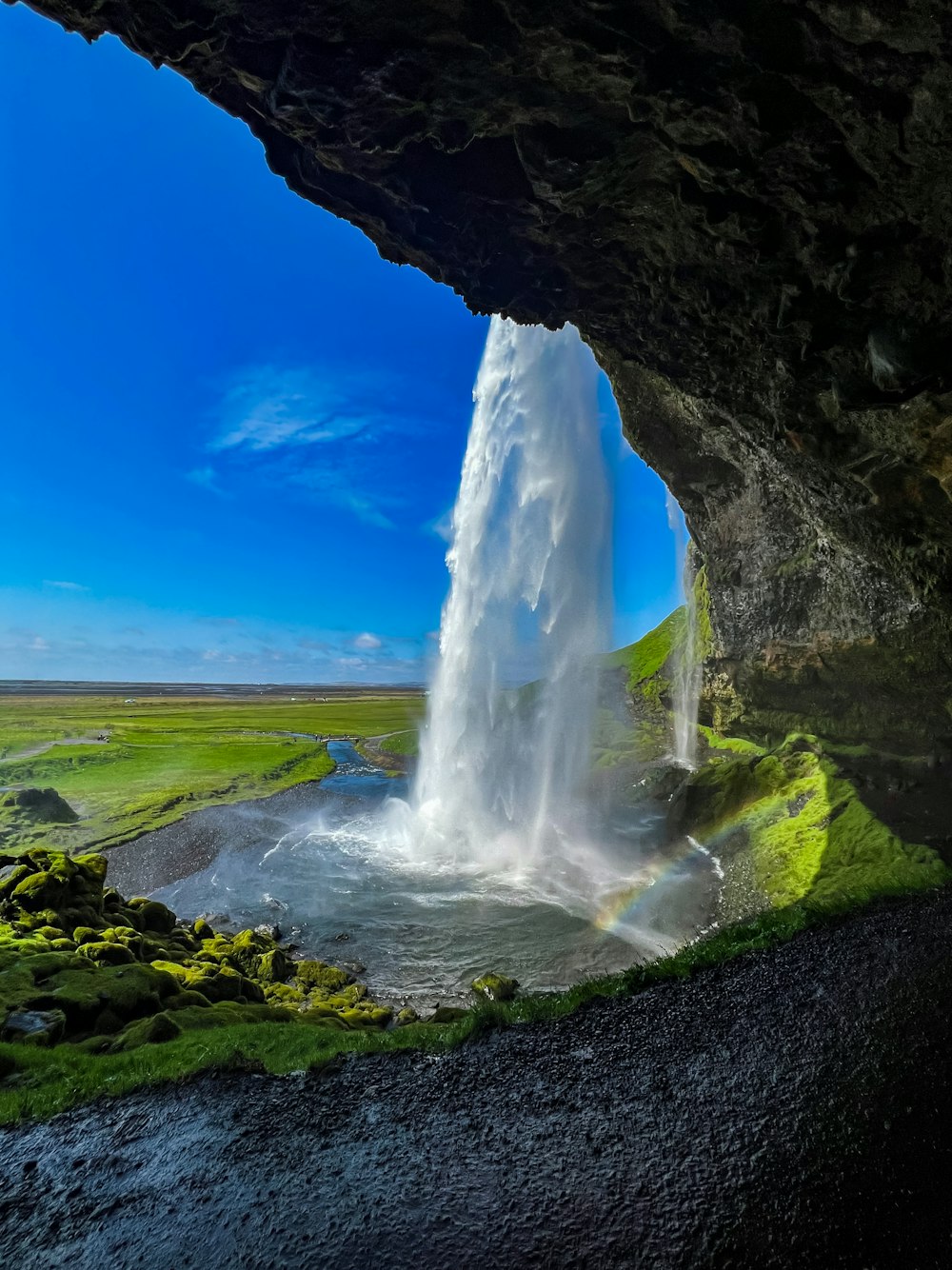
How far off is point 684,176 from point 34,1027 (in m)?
22.7

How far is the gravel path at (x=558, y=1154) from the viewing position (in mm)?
5973

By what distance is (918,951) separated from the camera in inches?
460

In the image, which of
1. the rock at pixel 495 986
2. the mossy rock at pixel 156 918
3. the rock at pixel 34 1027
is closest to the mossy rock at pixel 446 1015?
the rock at pixel 495 986

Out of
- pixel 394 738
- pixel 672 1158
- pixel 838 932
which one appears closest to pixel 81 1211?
pixel 672 1158

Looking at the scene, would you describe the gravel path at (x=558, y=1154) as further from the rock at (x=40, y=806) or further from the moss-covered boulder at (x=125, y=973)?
the rock at (x=40, y=806)

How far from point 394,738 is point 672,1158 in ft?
319

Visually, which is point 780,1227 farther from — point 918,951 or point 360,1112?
point 918,951

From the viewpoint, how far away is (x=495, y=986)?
16.4m

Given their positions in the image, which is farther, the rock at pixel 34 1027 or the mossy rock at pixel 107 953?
the mossy rock at pixel 107 953

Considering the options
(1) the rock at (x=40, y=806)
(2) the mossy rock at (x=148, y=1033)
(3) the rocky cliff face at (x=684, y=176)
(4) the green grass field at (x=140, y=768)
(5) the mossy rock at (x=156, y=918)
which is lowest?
(4) the green grass field at (x=140, y=768)

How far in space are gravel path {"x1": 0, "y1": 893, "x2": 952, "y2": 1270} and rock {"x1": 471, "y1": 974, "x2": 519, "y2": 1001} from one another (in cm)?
649

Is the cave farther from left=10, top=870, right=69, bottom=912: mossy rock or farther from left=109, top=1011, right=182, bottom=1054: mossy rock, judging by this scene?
left=10, top=870, right=69, bottom=912: mossy rock

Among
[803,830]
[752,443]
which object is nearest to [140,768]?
[803,830]

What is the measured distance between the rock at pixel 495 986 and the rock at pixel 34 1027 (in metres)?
10.1
